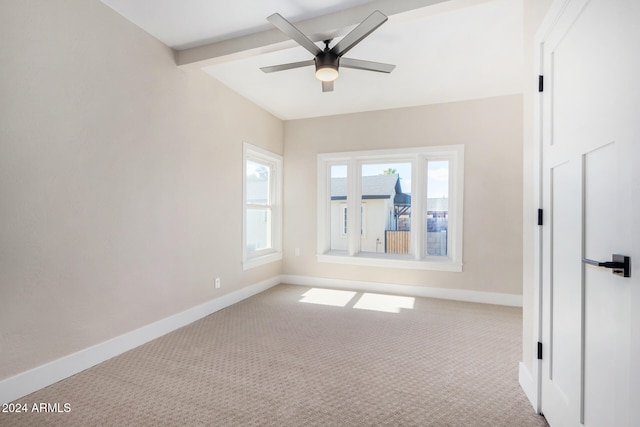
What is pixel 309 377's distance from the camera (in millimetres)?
2072

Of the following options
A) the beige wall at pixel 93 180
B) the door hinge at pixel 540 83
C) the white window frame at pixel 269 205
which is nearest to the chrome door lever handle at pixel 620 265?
the door hinge at pixel 540 83

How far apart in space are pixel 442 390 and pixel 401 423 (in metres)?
0.47

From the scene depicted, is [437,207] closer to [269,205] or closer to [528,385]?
[269,205]

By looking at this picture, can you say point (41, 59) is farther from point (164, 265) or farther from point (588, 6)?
point (588, 6)

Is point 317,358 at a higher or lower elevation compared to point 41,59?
lower

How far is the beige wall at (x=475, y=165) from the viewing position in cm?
371

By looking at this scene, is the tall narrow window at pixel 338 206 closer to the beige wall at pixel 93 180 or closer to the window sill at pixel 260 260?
the window sill at pixel 260 260

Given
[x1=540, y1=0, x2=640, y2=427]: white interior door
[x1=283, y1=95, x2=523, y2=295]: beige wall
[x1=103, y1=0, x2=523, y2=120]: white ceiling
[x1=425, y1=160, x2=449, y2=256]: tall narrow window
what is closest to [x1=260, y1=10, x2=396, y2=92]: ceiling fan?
[x1=103, y1=0, x2=523, y2=120]: white ceiling

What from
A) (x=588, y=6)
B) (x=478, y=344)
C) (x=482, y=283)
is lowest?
(x=478, y=344)

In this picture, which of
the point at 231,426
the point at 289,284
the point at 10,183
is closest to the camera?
the point at 231,426

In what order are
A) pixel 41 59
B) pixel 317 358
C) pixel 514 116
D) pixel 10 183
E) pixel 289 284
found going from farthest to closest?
1. pixel 289 284
2. pixel 514 116
3. pixel 317 358
4. pixel 41 59
5. pixel 10 183

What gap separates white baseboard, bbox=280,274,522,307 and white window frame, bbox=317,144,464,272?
29 cm

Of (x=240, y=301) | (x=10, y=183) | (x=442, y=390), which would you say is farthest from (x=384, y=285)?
(x=10, y=183)

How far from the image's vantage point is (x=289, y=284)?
15.4ft
